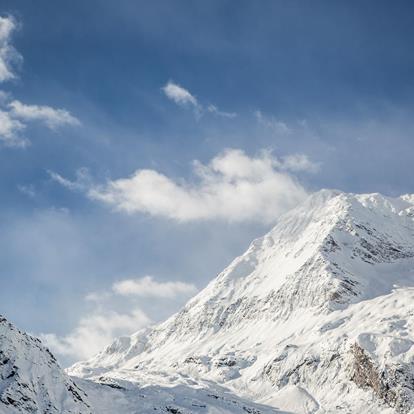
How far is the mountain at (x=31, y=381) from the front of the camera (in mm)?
125000

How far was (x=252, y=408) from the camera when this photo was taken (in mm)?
187500

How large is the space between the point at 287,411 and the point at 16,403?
97407 millimetres

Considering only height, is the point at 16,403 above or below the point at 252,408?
below

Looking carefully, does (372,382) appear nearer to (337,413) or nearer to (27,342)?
(337,413)

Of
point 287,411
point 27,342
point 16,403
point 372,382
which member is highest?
point 372,382

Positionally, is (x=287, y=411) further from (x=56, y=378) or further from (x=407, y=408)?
(x=56, y=378)

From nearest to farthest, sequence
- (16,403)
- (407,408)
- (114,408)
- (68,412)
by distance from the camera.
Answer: (16,403)
(68,412)
(114,408)
(407,408)

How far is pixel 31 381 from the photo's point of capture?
13225cm

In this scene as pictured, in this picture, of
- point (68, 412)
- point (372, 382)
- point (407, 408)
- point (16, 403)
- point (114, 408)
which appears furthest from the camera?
point (372, 382)

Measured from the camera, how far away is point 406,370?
194 metres

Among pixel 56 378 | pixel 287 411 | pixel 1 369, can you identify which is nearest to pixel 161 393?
pixel 287 411

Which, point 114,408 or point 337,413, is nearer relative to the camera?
point 114,408

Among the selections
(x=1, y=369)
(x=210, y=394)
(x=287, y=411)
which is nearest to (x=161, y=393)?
(x=210, y=394)

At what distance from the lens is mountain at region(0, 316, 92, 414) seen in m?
125
